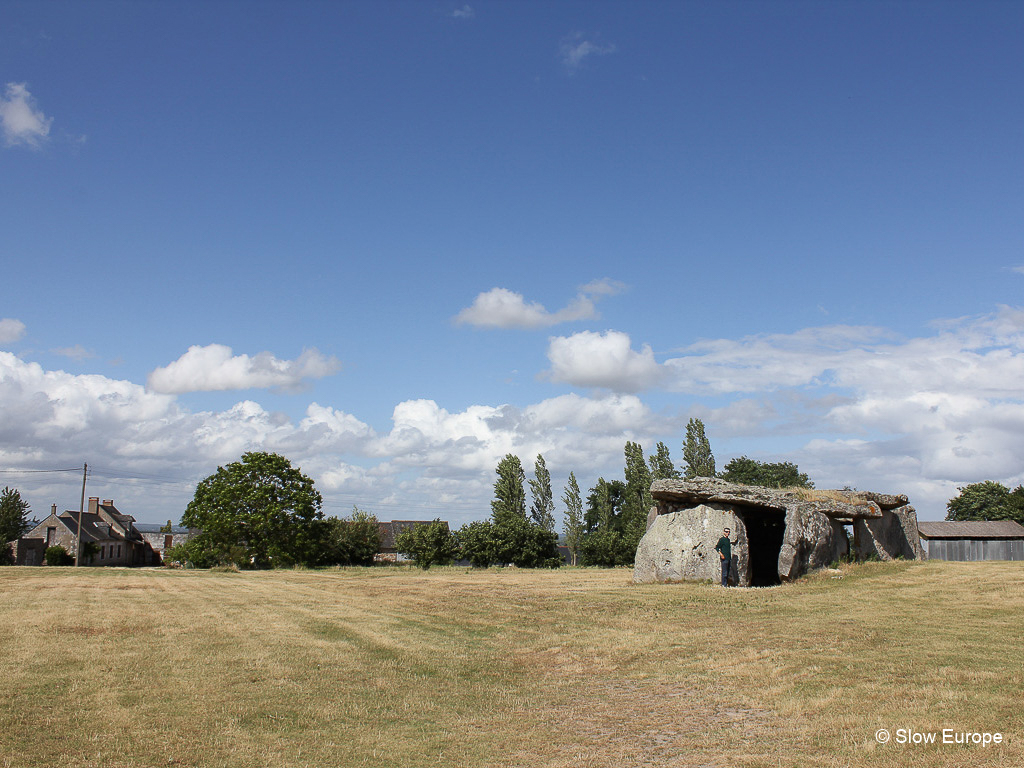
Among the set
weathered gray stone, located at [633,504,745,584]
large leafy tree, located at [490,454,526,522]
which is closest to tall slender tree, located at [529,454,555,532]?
large leafy tree, located at [490,454,526,522]

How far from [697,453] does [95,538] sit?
58.8m

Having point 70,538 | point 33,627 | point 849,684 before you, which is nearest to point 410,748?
point 849,684

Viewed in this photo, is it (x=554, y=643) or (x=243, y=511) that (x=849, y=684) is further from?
(x=243, y=511)

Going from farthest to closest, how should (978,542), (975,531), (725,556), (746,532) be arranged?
(975,531) < (978,542) < (746,532) < (725,556)

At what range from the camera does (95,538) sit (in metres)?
73.6

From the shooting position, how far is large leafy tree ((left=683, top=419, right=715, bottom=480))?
6056 cm

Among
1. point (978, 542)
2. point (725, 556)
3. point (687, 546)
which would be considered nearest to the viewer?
point (725, 556)

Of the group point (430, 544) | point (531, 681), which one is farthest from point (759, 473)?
point (531, 681)

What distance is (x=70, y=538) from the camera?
71.6 m

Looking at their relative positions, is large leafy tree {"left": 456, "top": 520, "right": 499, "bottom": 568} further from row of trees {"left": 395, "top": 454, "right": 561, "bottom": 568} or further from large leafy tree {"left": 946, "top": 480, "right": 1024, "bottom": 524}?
large leafy tree {"left": 946, "top": 480, "right": 1024, "bottom": 524}

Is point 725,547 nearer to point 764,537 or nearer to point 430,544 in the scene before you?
point 764,537

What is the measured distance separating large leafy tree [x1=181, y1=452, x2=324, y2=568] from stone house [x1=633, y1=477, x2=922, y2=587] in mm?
26687

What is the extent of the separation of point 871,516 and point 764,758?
19.8 m

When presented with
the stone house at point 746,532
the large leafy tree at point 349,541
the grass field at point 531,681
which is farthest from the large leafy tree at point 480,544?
the grass field at point 531,681
